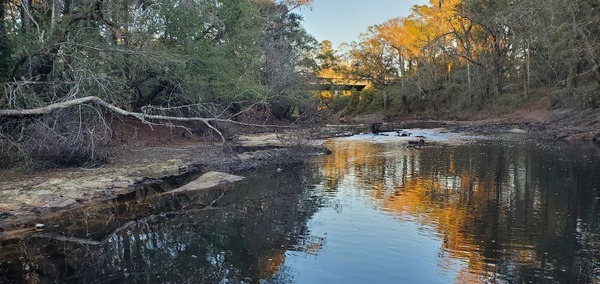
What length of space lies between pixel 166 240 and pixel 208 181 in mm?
5262

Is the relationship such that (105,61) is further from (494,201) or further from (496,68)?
(496,68)

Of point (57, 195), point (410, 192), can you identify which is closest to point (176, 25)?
point (57, 195)

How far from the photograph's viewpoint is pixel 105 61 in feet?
51.6

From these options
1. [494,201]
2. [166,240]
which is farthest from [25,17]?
[494,201]

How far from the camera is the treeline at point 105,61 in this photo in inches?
545

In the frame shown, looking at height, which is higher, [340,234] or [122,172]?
[122,172]

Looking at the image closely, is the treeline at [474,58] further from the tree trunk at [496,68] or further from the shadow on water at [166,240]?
the shadow on water at [166,240]

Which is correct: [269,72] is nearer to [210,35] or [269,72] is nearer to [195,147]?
[210,35]

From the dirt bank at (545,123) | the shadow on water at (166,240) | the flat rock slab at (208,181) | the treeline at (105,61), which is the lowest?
the shadow on water at (166,240)

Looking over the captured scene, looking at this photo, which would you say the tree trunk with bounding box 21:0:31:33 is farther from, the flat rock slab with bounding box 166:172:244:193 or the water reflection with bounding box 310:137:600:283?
the water reflection with bounding box 310:137:600:283

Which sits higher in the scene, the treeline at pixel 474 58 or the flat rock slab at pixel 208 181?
the treeline at pixel 474 58

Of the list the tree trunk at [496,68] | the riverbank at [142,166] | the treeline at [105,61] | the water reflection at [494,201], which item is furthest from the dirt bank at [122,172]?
the tree trunk at [496,68]

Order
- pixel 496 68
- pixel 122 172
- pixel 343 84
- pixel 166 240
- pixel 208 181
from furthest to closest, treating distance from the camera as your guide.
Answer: pixel 343 84 → pixel 496 68 → pixel 122 172 → pixel 208 181 → pixel 166 240

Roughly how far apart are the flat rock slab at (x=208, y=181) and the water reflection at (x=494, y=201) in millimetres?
3094
